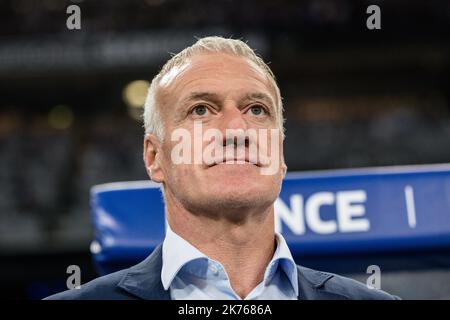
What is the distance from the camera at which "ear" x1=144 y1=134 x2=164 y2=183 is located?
1444 mm

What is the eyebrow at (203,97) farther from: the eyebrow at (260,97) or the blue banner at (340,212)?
the blue banner at (340,212)

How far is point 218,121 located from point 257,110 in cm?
8

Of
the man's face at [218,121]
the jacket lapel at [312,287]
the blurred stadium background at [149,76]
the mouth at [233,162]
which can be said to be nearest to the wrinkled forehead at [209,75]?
the man's face at [218,121]

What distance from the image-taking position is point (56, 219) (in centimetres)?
858

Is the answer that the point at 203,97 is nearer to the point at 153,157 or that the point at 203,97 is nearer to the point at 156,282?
the point at 153,157

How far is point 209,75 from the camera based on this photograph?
1.39 m

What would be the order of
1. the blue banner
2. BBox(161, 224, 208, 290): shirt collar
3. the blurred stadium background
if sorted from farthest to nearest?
1. the blurred stadium background
2. the blue banner
3. BBox(161, 224, 208, 290): shirt collar

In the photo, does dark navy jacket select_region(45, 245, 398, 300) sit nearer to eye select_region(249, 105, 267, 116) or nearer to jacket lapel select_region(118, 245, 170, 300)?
jacket lapel select_region(118, 245, 170, 300)

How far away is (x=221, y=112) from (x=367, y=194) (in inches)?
24.4

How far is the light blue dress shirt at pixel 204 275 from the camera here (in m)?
1.43

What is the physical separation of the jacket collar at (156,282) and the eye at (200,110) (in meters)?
0.30

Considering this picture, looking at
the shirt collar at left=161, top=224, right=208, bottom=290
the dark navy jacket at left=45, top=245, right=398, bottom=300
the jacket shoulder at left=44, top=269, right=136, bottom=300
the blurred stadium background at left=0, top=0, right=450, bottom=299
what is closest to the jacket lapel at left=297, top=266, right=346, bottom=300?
the dark navy jacket at left=45, top=245, right=398, bottom=300
